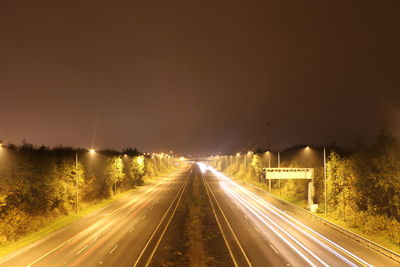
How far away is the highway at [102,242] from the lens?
22953 millimetres

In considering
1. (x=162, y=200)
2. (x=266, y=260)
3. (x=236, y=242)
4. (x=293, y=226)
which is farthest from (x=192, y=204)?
(x=266, y=260)

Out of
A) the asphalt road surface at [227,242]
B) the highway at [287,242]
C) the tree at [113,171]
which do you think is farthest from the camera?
the tree at [113,171]

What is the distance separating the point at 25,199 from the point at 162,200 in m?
25.7

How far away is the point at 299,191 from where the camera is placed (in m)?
62.0

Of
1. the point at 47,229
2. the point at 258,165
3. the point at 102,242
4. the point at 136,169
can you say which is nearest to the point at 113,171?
the point at 136,169

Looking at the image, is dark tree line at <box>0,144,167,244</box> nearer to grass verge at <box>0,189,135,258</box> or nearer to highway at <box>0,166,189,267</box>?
grass verge at <box>0,189,135,258</box>

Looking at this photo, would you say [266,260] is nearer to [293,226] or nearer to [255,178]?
[293,226]

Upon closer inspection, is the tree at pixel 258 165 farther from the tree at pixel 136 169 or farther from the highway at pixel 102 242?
the highway at pixel 102 242

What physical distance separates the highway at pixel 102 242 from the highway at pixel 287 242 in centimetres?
758

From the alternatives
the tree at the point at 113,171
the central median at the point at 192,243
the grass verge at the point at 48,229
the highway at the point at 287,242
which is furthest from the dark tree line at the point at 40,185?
the highway at the point at 287,242

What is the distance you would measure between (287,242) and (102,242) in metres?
16.7

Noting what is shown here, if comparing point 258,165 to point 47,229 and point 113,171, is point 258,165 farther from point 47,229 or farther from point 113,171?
point 47,229

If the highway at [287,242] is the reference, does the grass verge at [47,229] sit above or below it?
below

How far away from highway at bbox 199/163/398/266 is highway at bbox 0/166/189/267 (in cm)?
758
